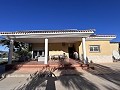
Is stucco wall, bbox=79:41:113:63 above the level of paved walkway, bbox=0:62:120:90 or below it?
above

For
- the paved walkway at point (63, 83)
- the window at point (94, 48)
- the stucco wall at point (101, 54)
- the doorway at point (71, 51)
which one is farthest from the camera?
the doorway at point (71, 51)

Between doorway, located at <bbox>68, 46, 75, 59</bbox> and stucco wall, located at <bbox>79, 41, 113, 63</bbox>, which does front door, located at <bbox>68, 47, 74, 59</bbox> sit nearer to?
doorway, located at <bbox>68, 46, 75, 59</bbox>

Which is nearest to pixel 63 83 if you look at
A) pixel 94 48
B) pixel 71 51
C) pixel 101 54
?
pixel 94 48

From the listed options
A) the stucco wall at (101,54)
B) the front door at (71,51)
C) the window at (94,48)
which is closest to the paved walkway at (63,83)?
the stucco wall at (101,54)

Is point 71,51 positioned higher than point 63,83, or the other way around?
point 71,51

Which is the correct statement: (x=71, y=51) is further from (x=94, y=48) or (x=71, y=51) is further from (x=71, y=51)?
(x=94, y=48)

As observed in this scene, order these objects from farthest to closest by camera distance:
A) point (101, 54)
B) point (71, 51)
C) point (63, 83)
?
point (71, 51) < point (101, 54) < point (63, 83)

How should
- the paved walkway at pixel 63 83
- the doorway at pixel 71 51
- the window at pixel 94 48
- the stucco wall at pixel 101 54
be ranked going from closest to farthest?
the paved walkway at pixel 63 83 < the stucco wall at pixel 101 54 < the window at pixel 94 48 < the doorway at pixel 71 51

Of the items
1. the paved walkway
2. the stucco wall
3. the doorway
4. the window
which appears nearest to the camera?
the paved walkway

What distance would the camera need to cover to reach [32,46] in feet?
77.0

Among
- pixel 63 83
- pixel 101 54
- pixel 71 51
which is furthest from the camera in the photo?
pixel 71 51

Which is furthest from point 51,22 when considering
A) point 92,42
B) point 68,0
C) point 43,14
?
point 92,42

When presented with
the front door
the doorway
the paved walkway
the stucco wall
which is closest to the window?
the stucco wall

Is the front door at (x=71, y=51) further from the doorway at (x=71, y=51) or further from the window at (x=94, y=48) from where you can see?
the window at (x=94, y=48)
